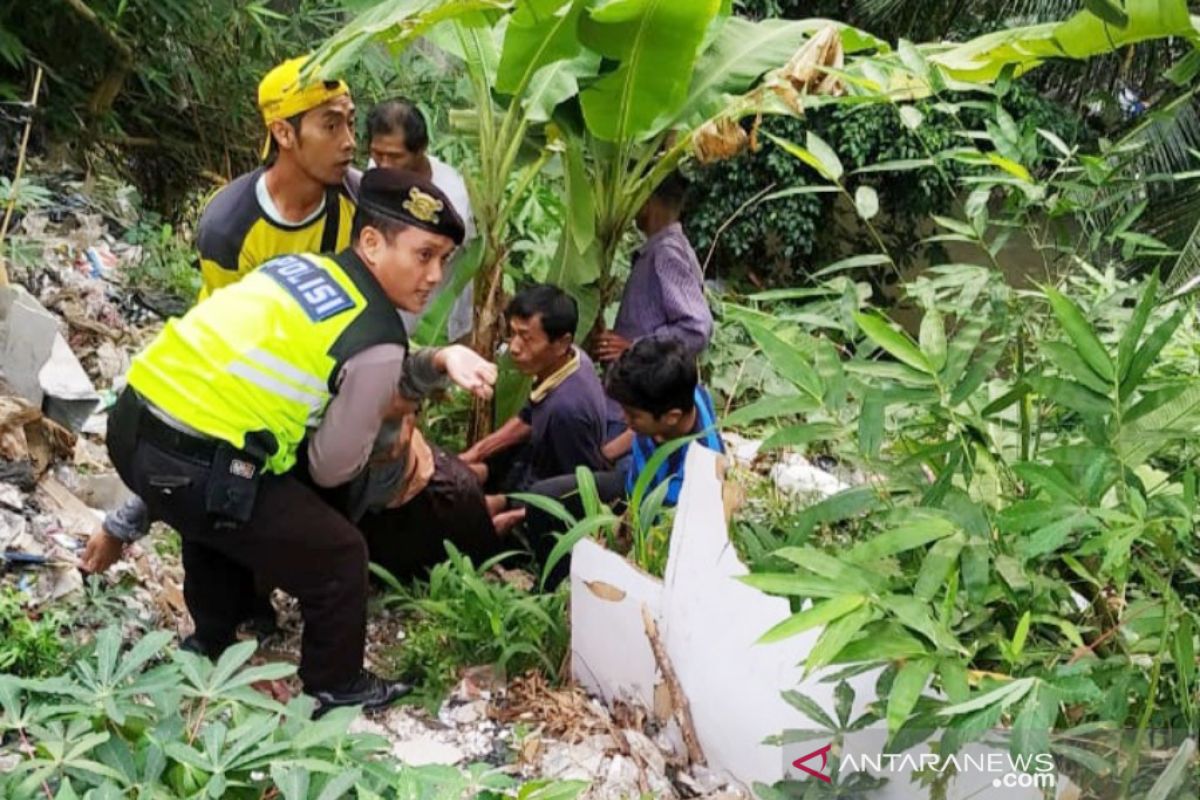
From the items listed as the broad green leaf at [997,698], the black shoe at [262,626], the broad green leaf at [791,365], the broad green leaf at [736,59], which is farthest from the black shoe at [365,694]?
the broad green leaf at [736,59]

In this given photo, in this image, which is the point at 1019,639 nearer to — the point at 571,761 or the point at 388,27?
the point at 571,761

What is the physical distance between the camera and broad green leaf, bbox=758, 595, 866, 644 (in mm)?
1593

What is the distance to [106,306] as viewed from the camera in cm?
496

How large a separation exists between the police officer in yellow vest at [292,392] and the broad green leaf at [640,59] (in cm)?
110

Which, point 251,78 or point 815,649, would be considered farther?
point 251,78

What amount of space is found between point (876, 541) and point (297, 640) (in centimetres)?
194

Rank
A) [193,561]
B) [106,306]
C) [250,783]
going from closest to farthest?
[250,783] < [193,561] < [106,306]

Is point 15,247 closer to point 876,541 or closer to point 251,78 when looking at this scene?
point 251,78

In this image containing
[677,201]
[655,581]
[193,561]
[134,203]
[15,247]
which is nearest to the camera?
[655,581]

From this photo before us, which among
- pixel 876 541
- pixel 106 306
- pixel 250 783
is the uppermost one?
pixel 876 541

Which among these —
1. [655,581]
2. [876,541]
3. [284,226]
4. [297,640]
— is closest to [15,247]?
[284,226]

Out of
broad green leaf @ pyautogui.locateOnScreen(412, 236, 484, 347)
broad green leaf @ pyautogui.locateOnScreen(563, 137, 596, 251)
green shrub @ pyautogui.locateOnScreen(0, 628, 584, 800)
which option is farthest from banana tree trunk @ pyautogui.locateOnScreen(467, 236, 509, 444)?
green shrub @ pyautogui.locateOnScreen(0, 628, 584, 800)

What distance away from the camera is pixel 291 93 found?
3.25m

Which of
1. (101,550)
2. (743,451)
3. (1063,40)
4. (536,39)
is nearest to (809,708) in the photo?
(743,451)
